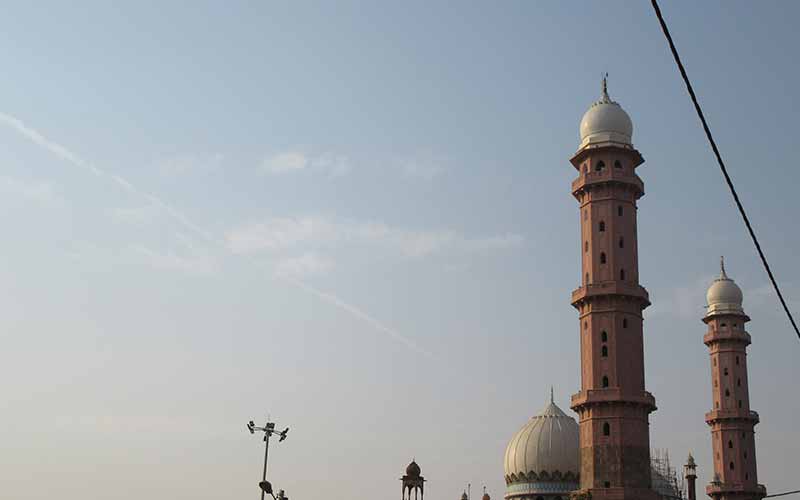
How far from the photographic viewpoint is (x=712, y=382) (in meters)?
81.9

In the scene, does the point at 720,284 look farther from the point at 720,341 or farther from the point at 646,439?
the point at 646,439

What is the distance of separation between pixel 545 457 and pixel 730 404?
19.8 metres

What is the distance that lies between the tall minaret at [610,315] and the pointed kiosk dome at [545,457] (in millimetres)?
10492

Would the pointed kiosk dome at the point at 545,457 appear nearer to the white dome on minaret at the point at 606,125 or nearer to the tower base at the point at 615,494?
the tower base at the point at 615,494

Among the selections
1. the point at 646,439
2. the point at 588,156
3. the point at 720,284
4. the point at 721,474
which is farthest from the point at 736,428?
the point at 588,156

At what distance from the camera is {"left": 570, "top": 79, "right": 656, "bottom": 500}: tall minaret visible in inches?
2226

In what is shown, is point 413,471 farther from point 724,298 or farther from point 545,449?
point 724,298

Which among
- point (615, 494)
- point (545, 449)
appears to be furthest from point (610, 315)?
point (545, 449)

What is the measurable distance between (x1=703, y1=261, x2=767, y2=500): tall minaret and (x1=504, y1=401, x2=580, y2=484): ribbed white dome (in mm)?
15372

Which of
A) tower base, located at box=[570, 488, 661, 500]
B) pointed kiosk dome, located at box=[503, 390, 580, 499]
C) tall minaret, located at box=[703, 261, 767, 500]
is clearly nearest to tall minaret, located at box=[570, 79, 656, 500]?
tower base, located at box=[570, 488, 661, 500]

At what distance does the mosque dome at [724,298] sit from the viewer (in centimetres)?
8350

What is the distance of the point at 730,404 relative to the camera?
7981 centimetres

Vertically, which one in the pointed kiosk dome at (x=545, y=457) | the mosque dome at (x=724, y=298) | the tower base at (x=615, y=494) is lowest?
the tower base at (x=615, y=494)

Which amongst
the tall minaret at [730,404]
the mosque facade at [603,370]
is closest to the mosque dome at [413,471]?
the mosque facade at [603,370]
